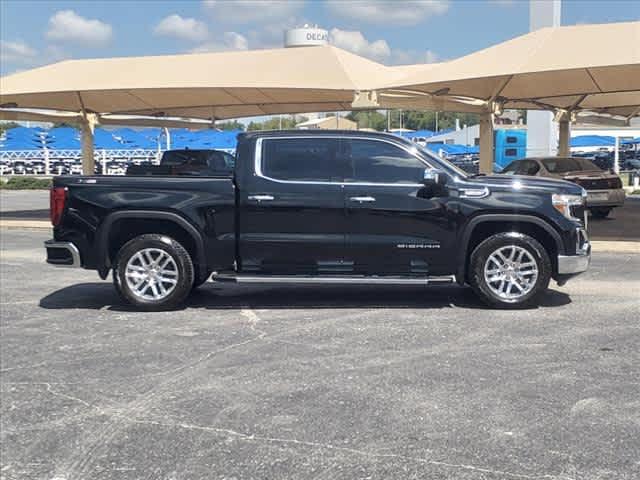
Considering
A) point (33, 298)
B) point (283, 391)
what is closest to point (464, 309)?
point (283, 391)

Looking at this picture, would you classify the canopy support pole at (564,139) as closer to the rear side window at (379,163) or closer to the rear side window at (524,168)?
the rear side window at (524,168)

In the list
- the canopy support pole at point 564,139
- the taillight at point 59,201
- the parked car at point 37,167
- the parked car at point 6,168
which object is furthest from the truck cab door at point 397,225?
the parked car at point 6,168

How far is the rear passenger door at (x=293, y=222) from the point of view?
779 cm

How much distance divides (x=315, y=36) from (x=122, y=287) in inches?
2235

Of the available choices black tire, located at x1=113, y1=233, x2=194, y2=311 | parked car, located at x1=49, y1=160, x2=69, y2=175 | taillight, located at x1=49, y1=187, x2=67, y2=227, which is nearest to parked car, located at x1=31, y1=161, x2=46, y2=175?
parked car, located at x1=49, y1=160, x2=69, y2=175

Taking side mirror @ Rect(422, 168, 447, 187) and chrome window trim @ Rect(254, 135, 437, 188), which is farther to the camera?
chrome window trim @ Rect(254, 135, 437, 188)

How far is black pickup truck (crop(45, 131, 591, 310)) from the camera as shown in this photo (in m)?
7.74

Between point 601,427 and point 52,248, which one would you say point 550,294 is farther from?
point 52,248

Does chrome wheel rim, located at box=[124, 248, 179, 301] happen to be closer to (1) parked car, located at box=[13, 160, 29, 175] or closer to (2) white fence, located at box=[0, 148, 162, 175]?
(2) white fence, located at box=[0, 148, 162, 175]

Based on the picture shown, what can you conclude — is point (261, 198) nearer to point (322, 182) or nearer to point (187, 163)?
point (322, 182)

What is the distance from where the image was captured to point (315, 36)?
203 ft

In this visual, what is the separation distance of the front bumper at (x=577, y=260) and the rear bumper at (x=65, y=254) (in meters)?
5.27

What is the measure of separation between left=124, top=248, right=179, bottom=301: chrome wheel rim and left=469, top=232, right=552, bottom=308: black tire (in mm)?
3322

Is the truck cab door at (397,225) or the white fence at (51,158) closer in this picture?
the truck cab door at (397,225)
